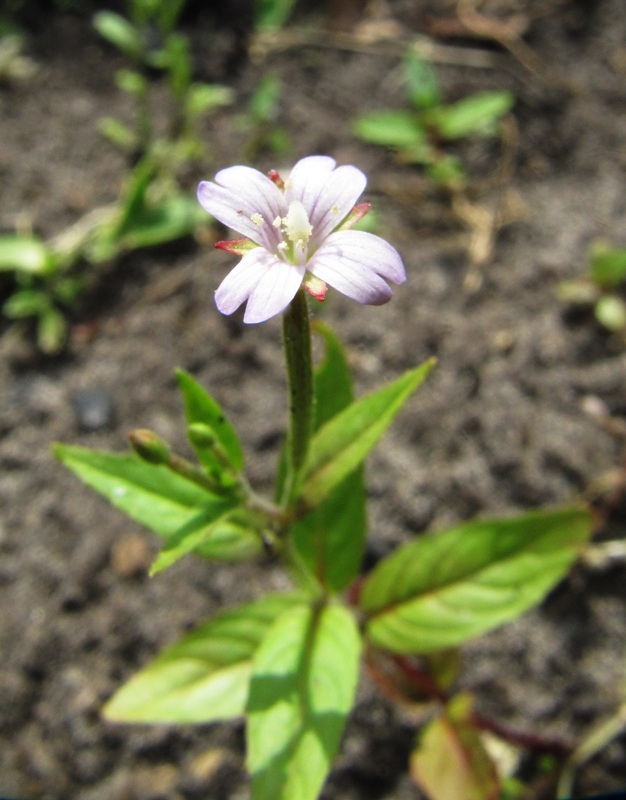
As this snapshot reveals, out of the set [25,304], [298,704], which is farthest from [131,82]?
[298,704]

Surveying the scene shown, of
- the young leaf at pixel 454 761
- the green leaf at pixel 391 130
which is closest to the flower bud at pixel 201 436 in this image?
the young leaf at pixel 454 761

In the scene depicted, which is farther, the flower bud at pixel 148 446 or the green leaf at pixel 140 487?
the green leaf at pixel 140 487

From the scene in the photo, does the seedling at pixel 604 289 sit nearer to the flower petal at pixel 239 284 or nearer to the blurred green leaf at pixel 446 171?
the blurred green leaf at pixel 446 171

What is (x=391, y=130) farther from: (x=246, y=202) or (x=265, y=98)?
(x=246, y=202)

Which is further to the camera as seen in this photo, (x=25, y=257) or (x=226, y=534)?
(x=25, y=257)

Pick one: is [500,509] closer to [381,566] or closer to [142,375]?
[381,566]

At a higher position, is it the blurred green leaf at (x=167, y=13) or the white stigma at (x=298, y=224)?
the white stigma at (x=298, y=224)

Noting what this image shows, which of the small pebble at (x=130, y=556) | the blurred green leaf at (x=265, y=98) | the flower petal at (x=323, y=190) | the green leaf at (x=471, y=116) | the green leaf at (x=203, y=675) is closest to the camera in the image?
the flower petal at (x=323, y=190)
